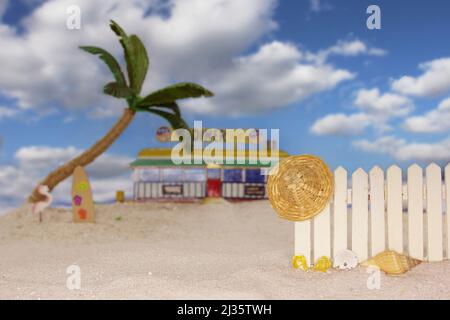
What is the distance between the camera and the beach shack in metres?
21.8

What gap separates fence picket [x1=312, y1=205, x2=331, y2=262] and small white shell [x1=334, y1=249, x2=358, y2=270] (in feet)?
0.52

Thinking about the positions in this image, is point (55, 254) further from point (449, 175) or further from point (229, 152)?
point (229, 152)

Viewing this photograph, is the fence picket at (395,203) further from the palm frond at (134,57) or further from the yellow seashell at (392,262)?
the palm frond at (134,57)

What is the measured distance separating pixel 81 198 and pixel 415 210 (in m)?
10.2

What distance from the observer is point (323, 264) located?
23.1 ft

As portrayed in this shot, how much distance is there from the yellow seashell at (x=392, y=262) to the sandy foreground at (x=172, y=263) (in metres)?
0.16

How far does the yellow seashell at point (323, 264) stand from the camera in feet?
23.0

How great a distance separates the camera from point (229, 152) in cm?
2231

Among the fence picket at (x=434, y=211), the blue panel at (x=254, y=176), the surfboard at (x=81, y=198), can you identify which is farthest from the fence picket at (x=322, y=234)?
the blue panel at (x=254, y=176)

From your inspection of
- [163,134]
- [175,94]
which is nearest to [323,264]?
[175,94]

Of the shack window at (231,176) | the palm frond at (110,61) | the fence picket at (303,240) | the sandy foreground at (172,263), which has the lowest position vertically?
the sandy foreground at (172,263)

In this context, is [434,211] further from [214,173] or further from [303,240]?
[214,173]

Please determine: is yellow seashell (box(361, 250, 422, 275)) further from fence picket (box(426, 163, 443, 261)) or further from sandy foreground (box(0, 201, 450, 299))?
fence picket (box(426, 163, 443, 261))

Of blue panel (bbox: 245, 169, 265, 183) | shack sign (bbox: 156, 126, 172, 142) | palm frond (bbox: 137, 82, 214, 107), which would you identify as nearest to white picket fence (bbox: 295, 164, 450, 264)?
palm frond (bbox: 137, 82, 214, 107)
